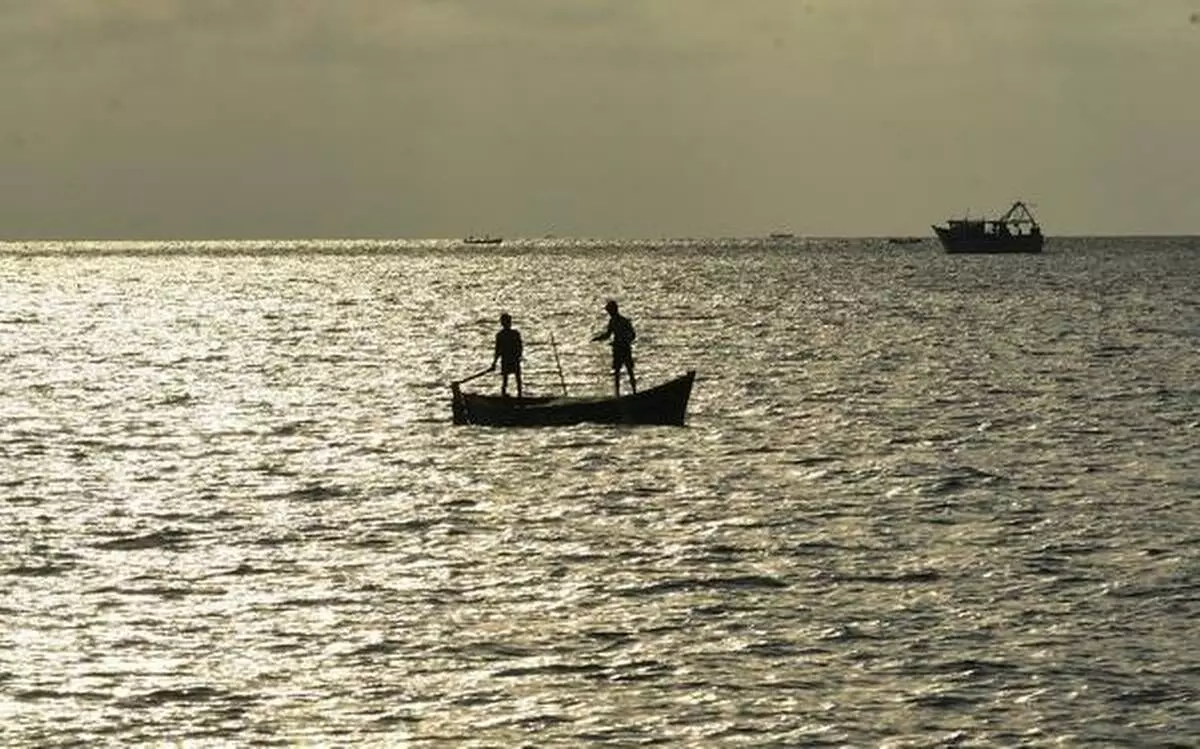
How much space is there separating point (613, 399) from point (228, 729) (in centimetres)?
2595

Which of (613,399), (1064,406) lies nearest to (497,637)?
(613,399)

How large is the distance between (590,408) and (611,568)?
17.2 m

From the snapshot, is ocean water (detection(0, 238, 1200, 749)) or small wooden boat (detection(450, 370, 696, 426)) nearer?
ocean water (detection(0, 238, 1200, 749))

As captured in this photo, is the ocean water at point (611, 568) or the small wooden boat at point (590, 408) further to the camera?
the small wooden boat at point (590, 408)

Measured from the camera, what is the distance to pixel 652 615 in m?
24.0

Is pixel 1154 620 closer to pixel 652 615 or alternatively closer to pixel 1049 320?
pixel 652 615

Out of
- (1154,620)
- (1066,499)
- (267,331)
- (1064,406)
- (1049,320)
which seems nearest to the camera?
(1154,620)

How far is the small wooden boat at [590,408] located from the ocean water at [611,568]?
0.40m

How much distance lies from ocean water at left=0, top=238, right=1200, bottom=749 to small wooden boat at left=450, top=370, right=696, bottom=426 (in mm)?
403

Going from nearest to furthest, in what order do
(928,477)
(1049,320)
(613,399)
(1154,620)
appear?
1. (1154,620)
2. (928,477)
3. (613,399)
4. (1049,320)

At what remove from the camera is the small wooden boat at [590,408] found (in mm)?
44531

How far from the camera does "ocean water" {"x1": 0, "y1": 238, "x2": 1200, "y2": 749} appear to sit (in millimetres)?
19703

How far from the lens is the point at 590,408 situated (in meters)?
44.4

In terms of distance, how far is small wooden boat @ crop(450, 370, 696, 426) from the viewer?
44.5 m
